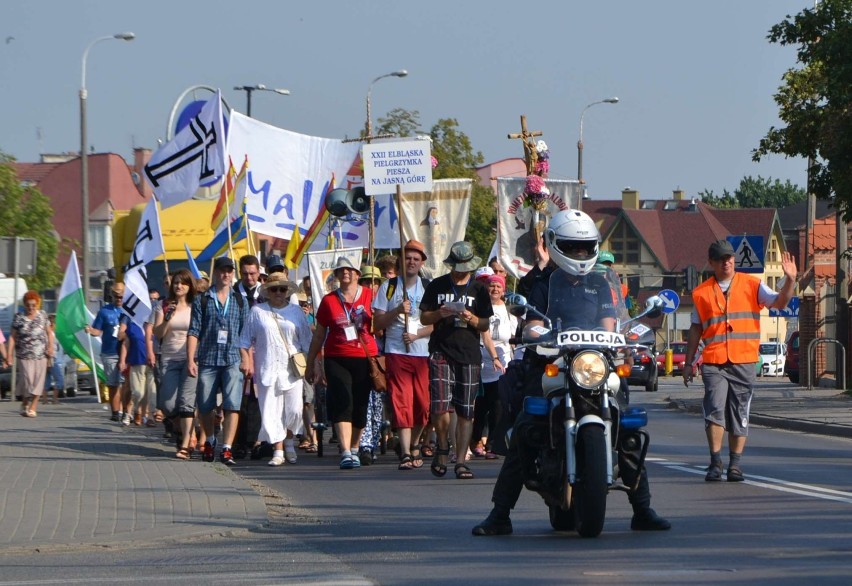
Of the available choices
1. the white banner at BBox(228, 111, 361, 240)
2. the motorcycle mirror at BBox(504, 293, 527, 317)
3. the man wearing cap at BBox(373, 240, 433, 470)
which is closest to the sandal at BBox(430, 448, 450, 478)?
the man wearing cap at BBox(373, 240, 433, 470)

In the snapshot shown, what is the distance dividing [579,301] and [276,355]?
6.32m

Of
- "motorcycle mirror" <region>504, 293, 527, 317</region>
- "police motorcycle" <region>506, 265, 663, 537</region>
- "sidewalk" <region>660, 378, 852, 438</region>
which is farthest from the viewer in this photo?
"sidewalk" <region>660, 378, 852, 438</region>

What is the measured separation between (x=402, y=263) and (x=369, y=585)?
23.2ft

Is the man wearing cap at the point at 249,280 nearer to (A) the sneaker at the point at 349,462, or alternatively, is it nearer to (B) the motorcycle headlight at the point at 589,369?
(A) the sneaker at the point at 349,462

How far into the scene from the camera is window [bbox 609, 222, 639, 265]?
110 m

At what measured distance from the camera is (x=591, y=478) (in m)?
8.41

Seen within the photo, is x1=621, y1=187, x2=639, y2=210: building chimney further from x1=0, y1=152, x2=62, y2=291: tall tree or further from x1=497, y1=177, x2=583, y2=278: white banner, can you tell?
x1=497, y1=177, x2=583, y2=278: white banner

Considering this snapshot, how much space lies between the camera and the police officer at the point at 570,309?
29.8 feet

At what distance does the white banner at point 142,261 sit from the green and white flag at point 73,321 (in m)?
6.51

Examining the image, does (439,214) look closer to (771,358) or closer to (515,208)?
(515,208)

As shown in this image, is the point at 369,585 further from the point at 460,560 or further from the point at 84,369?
the point at 84,369

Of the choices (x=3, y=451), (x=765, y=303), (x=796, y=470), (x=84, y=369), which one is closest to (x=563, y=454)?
(x=765, y=303)

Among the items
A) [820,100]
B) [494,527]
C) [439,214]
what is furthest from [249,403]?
[820,100]

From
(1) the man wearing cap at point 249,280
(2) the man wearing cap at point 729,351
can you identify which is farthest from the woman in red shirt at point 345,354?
(2) the man wearing cap at point 729,351
